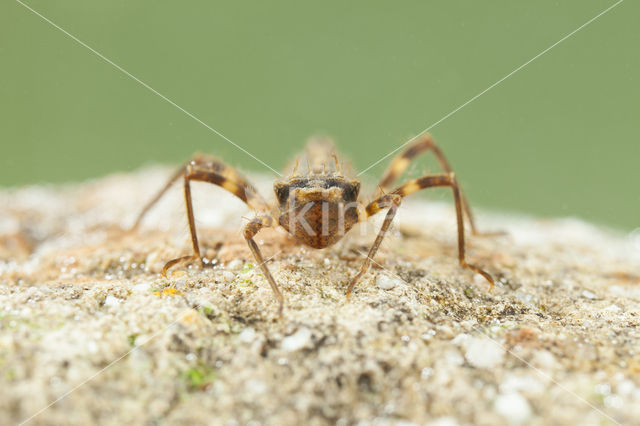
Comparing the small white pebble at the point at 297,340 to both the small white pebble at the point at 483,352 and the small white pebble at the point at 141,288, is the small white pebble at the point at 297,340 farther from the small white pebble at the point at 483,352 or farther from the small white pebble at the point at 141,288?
the small white pebble at the point at 141,288

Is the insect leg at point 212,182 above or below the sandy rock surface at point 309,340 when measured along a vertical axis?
above

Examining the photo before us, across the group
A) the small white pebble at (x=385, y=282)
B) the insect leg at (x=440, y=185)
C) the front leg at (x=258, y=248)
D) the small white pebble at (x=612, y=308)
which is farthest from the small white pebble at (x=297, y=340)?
the small white pebble at (x=612, y=308)

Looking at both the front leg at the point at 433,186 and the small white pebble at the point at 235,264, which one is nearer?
the small white pebble at the point at 235,264

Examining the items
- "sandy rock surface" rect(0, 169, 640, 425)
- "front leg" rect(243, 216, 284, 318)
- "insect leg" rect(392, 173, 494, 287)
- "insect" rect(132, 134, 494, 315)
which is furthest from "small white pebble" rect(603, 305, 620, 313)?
"front leg" rect(243, 216, 284, 318)

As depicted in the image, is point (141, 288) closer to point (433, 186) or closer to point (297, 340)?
point (297, 340)

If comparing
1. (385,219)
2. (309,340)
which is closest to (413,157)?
(385,219)

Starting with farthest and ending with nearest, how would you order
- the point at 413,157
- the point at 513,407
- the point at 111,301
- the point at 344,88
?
the point at 344,88 < the point at 413,157 < the point at 111,301 < the point at 513,407

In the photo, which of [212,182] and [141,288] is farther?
[212,182]
